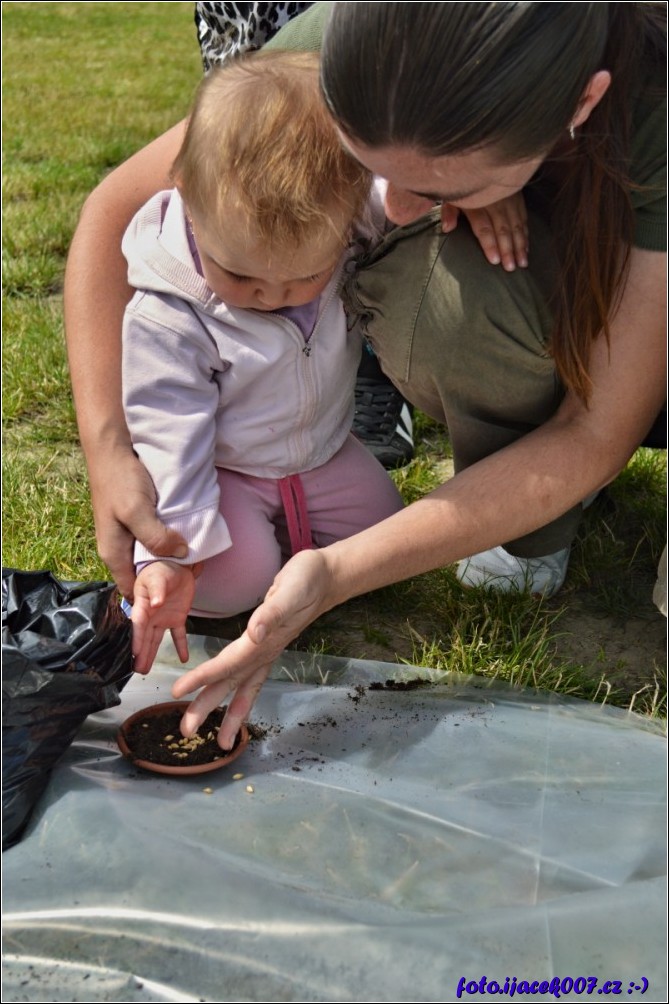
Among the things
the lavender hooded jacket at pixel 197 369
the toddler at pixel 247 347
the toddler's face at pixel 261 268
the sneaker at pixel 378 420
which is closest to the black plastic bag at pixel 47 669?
the toddler at pixel 247 347

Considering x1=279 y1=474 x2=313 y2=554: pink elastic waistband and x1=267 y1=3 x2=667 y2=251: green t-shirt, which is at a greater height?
x1=267 y1=3 x2=667 y2=251: green t-shirt

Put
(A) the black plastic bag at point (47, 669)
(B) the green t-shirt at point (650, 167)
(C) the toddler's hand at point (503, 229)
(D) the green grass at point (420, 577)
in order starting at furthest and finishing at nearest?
(D) the green grass at point (420, 577) < (C) the toddler's hand at point (503, 229) < (B) the green t-shirt at point (650, 167) < (A) the black plastic bag at point (47, 669)

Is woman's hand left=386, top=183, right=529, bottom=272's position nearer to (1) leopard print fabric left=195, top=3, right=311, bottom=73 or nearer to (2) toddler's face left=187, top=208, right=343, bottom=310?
(2) toddler's face left=187, top=208, right=343, bottom=310

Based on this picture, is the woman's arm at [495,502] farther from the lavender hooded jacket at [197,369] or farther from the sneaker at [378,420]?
the sneaker at [378,420]

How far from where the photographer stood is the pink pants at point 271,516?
1830 millimetres

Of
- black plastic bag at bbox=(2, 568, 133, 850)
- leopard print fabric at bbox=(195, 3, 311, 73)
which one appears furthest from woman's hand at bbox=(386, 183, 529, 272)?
leopard print fabric at bbox=(195, 3, 311, 73)

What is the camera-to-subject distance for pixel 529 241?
163 centimetres

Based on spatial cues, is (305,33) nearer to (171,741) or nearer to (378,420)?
(378,420)

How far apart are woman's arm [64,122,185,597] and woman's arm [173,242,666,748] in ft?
0.89

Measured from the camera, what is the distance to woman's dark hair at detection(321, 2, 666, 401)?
1136 millimetres

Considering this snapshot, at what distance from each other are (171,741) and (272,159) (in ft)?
2.46

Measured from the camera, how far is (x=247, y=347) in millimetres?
1705

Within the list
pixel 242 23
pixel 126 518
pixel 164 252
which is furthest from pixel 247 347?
pixel 242 23

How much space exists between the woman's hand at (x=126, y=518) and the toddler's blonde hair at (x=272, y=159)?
389 millimetres
